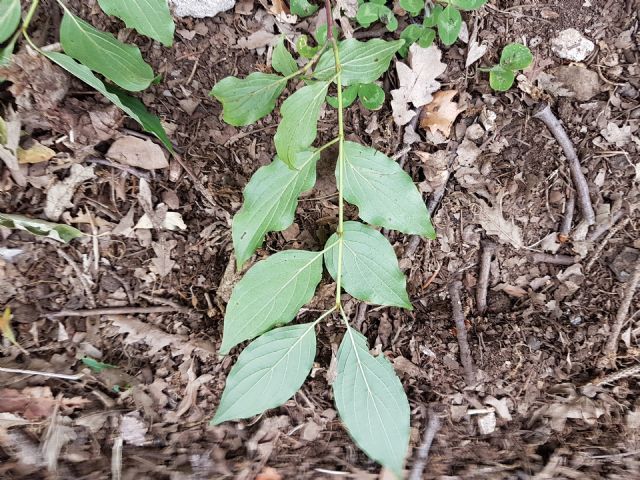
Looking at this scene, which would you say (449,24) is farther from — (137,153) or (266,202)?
(137,153)

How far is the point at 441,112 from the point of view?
1.66m

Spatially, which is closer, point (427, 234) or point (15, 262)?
point (427, 234)

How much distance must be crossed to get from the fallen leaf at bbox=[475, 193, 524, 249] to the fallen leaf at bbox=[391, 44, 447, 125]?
40 centimetres

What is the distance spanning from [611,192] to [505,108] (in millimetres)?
493

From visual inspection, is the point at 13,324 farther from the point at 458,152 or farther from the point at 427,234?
the point at 458,152

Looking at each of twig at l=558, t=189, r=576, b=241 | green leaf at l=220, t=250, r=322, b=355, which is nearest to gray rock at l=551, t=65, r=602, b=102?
twig at l=558, t=189, r=576, b=241

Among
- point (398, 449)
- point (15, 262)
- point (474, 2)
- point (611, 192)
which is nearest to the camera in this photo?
point (398, 449)

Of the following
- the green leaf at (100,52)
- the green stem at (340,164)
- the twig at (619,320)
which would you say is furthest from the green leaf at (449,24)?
the twig at (619,320)

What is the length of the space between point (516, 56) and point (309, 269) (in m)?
1.01

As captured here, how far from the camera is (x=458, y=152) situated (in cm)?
168

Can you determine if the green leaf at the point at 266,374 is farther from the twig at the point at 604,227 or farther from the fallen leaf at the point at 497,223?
the twig at the point at 604,227

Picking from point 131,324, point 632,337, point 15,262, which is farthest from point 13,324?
point 632,337

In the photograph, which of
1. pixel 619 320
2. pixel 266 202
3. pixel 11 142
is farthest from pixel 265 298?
pixel 619 320

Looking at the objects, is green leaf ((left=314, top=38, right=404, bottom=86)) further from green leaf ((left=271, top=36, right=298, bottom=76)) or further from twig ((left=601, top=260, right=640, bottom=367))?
twig ((left=601, top=260, right=640, bottom=367))
